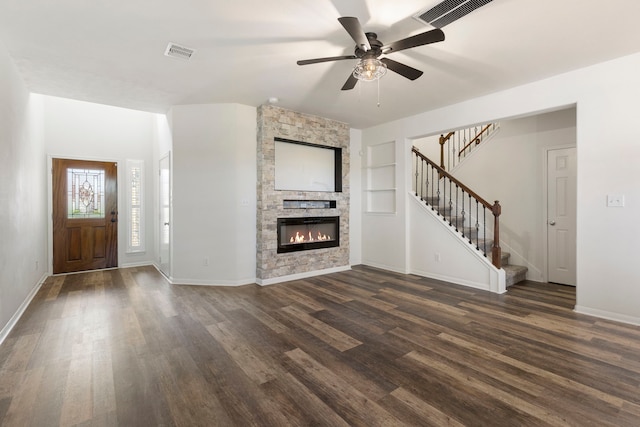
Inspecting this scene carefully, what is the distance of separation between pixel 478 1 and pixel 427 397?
2.77 m

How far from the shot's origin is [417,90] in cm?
408

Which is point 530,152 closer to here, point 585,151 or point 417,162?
point 585,151

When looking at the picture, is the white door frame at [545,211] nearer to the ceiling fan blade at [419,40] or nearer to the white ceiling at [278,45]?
the white ceiling at [278,45]

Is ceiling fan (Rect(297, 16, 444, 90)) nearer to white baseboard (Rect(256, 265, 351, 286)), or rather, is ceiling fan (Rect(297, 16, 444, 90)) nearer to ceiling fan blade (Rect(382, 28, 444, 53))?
ceiling fan blade (Rect(382, 28, 444, 53))

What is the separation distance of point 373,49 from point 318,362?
8.83 ft

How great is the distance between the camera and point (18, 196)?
3.54 meters

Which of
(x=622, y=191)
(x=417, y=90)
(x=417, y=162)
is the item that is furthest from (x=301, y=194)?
(x=622, y=191)

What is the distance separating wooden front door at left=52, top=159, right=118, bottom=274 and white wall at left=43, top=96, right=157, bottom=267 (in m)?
Result: 0.13

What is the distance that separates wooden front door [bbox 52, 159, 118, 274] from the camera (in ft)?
18.1

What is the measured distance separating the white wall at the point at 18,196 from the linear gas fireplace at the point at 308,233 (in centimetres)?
318

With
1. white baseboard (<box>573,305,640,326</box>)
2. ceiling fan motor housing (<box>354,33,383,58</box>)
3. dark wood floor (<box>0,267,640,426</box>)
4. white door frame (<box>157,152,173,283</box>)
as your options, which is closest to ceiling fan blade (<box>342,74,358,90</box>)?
ceiling fan motor housing (<box>354,33,383,58</box>)

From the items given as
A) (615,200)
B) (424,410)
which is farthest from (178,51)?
(615,200)

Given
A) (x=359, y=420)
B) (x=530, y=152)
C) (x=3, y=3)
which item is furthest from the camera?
(x=530, y=152)

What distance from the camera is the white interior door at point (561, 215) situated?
466 centimetres
